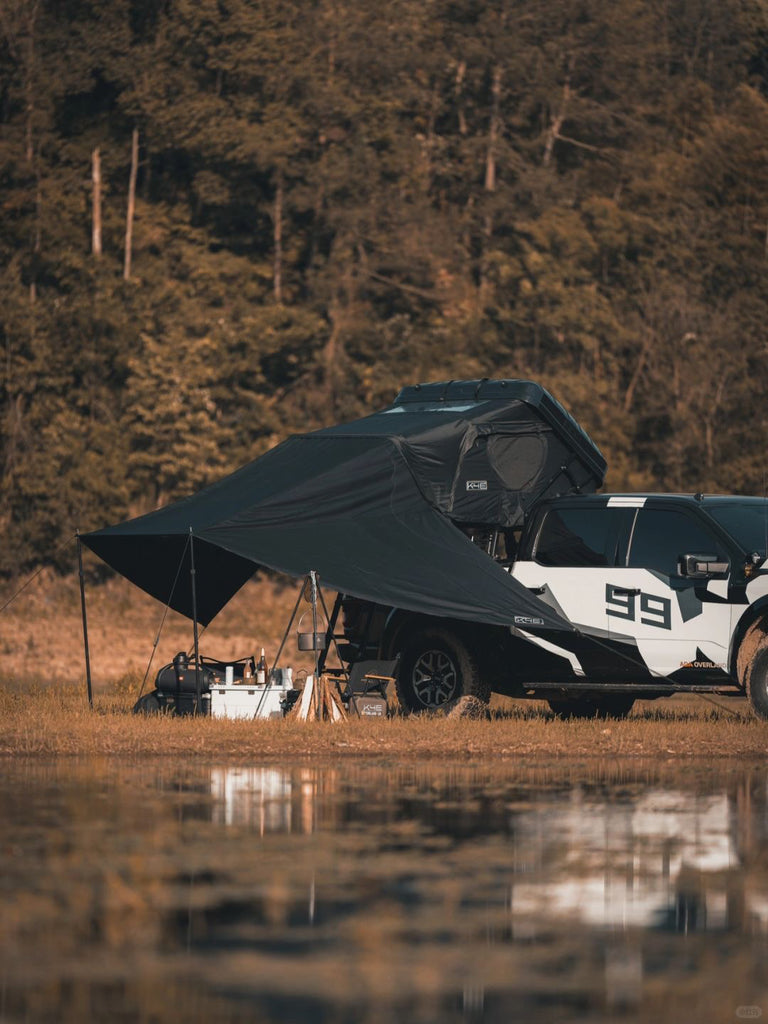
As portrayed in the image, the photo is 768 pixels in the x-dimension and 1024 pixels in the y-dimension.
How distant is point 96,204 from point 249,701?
120 feet

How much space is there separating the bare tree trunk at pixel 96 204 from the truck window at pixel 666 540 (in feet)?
119

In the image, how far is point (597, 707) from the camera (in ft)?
71.8

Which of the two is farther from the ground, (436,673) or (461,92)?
(461,92)

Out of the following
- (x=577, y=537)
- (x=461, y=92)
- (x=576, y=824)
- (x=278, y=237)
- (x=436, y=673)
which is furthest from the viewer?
(x=461, y=92)

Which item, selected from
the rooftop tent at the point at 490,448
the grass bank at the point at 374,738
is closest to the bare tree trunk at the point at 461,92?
the rooftop tent at the point at 490,448

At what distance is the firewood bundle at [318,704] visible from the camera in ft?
63.8

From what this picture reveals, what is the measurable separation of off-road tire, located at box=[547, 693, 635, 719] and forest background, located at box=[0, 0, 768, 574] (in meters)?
27.0

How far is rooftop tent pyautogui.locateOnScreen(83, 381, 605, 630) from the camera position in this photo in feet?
63.9

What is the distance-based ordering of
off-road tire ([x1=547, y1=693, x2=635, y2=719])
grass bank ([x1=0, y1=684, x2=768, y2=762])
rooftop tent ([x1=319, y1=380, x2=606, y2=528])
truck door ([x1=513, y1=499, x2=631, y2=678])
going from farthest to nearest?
off-road tire ([x1=547, y1=693, x2=635, y2=719]) → rooftop tent ([x1=319, y1=380, x2=606, y2=528]) → truck door ([x1=513, y1=499, x2=631, y2=678]) → grass bank ([x1=0, y1=684, x2=768, y2=762])

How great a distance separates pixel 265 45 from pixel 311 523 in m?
37.0

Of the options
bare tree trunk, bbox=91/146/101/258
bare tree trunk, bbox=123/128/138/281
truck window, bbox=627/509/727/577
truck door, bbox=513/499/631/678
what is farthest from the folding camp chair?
bare tree trunk, bbox=91/146/101/258

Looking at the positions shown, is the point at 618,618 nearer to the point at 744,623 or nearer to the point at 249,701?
the point at 744,623

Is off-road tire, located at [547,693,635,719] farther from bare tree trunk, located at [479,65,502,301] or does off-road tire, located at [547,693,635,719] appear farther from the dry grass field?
bare tree trunk, located at [479,65,502,301]

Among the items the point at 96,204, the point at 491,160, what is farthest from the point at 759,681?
the point at 491,160
